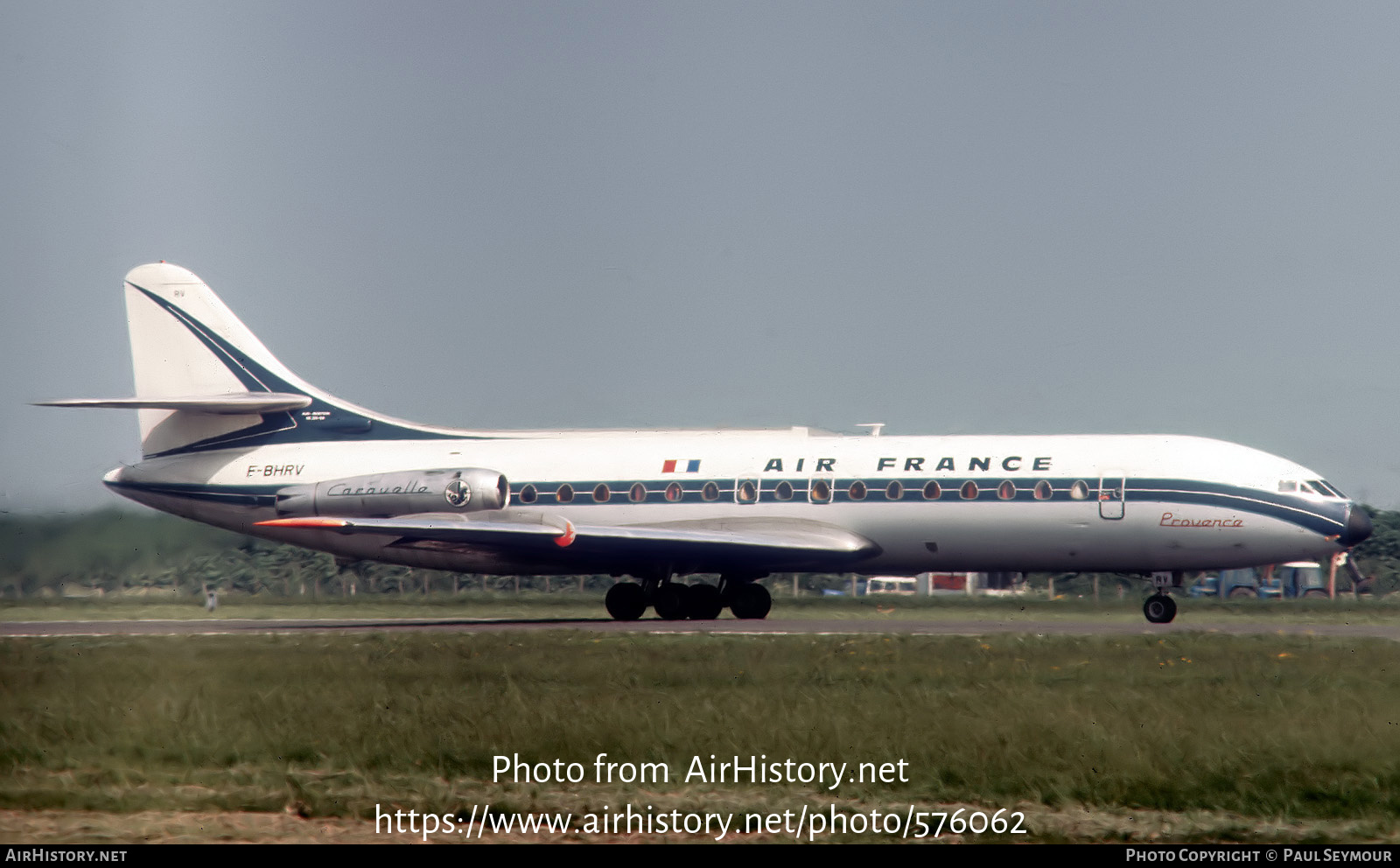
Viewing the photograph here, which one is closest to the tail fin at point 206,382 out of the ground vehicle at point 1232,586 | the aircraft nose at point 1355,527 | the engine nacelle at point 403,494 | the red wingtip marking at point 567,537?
the engine nacelle at point 403,494

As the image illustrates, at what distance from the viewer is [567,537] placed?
1385 inches

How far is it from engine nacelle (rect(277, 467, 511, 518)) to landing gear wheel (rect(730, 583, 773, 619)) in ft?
19.6

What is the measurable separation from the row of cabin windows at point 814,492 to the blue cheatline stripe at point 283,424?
5281mm

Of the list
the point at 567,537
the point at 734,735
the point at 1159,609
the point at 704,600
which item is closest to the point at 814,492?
the point at 704,600

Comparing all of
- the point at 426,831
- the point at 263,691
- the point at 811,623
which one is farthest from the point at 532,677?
the point at 811,623

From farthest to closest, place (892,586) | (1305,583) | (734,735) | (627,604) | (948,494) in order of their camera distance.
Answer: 1. (892,586)
2. (1305,583)
3. (627,604)
4. (948,494)
5. (734,735)

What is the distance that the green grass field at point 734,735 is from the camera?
1112 cm

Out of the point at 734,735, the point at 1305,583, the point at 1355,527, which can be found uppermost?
the point at 1355,527

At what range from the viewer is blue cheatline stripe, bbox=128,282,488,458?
41.4m

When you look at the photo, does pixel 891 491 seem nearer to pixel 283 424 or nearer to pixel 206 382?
pixel 283 424

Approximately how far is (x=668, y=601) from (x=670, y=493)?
2.51 m

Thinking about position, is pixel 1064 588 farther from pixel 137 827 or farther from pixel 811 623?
pixel 137 827

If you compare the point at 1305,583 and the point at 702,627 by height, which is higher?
the point at 702,627

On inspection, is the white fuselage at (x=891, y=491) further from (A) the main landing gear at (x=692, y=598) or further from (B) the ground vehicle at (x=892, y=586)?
(B) the ground vehicle at (x=892, y=586)
